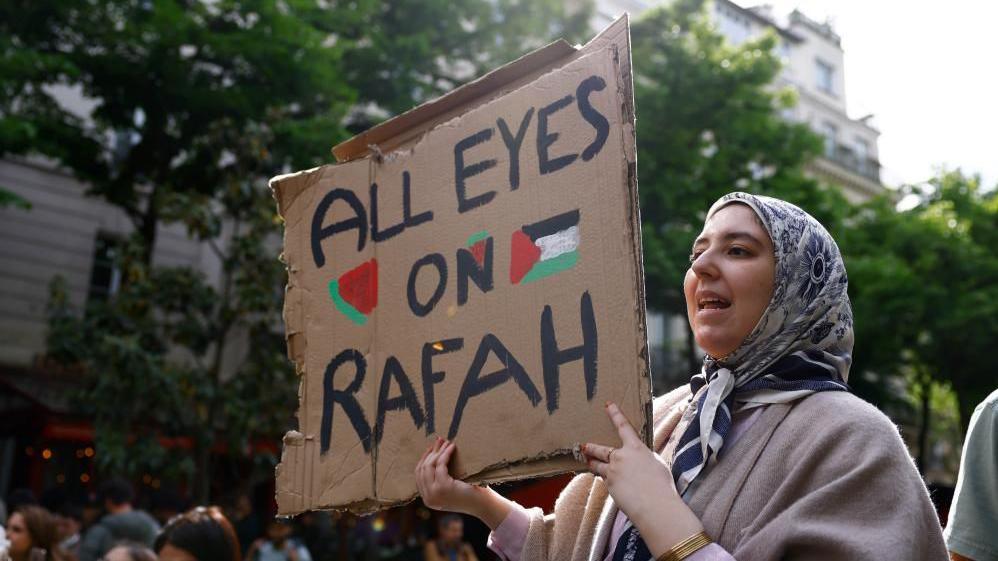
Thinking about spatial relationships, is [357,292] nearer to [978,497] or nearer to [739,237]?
[739,237]

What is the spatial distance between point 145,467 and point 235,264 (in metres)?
2.47

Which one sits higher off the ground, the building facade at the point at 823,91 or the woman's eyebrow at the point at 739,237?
the building facade at the point at 823,91

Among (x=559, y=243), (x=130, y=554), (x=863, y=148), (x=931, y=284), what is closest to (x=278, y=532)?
(x=130, y=554)

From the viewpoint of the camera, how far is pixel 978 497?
2250mm

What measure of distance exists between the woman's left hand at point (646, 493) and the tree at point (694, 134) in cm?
1301

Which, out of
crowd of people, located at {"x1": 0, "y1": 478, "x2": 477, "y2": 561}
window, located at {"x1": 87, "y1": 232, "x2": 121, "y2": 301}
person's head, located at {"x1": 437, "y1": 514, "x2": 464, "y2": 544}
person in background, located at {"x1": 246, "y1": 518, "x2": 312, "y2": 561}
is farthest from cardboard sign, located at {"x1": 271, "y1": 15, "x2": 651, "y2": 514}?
window, located at {"x1": 87, "y1": 232, "x2": 121, "y2": 301}

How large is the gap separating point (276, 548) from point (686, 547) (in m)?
9.21

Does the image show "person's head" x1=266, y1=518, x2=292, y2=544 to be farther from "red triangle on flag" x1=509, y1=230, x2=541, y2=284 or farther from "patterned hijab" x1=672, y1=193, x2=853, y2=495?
"patterned hijab" x1=672, y1=193, x2=853, y2=495

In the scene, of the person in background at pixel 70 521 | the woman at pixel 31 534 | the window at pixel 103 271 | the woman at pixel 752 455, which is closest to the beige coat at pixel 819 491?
the woman at pixel 752 455

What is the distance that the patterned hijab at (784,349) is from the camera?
186 cm

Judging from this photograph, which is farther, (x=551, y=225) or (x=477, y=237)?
(x=477, y=237)

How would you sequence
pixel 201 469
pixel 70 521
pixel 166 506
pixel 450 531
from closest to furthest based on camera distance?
pixel 70 521 < pixel 166 506 < pixel 450 531 < pixel 201 469

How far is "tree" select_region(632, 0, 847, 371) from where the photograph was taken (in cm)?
1508

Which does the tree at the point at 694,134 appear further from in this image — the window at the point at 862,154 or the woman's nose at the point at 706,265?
the window at the point at 862,154
